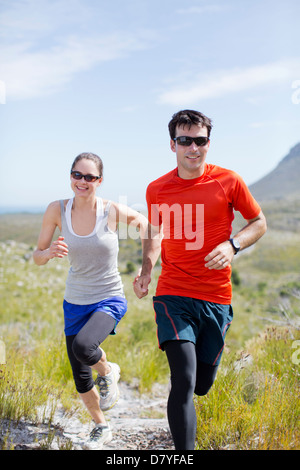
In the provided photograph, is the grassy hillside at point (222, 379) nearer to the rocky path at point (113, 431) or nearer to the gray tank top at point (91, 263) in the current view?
the rocky path at point (113, 431)

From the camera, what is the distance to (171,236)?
379 cm

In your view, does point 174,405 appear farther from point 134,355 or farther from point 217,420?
point 134,355

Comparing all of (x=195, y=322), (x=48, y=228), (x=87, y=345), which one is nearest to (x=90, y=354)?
(x=87, y=345)

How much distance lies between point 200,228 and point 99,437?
1.96 m

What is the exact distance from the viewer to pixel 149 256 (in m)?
4.09

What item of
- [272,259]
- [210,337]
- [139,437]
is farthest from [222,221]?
[272,259]

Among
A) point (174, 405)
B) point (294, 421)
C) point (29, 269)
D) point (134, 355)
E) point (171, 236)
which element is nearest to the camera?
point (174, 405)

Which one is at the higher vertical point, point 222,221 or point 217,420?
point 222,221

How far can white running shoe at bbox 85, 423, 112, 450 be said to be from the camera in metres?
4.00

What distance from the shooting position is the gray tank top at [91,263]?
3922 millimetres

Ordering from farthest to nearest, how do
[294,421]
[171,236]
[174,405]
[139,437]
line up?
[139,437]
[171,236]
[294,421]
[174,405]

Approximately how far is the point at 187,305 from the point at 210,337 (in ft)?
1.09

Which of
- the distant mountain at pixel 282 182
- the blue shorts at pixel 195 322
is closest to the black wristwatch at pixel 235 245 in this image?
the blue shorts at pixel 195 322

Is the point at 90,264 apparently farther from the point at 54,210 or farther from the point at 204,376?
the point at 204,376
